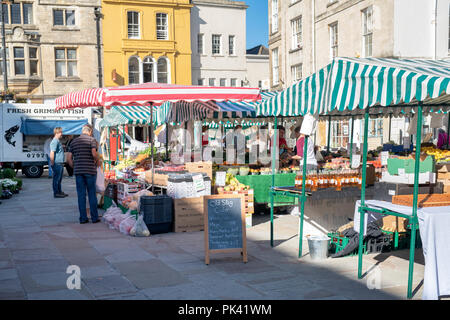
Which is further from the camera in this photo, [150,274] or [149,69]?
[149,69]

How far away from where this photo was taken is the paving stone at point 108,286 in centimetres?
550

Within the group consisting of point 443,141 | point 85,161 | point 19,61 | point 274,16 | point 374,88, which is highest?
point 274,16

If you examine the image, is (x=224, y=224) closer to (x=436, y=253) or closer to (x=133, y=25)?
(x=436, y=253)

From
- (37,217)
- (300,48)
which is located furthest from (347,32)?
(37,217)

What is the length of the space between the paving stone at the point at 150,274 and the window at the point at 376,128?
18.6 meters

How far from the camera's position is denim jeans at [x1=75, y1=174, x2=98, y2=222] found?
9.52m

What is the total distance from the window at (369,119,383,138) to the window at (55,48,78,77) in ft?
67.6

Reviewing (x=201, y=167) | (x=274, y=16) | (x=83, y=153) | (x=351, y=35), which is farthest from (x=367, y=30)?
(x=83, y=153)

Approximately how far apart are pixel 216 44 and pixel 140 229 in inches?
1210

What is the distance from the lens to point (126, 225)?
881cm

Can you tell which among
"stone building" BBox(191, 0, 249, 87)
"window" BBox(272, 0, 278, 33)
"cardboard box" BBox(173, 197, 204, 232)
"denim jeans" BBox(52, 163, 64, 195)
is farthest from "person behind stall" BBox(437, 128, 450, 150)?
"stone building" BBox(191, 0, 249, 87)

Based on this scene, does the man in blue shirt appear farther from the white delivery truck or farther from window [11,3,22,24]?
window [11,3,22,24]

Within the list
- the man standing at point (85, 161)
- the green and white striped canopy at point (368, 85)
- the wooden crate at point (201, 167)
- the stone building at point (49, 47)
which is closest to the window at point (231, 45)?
the stone building at point (49, 47)
